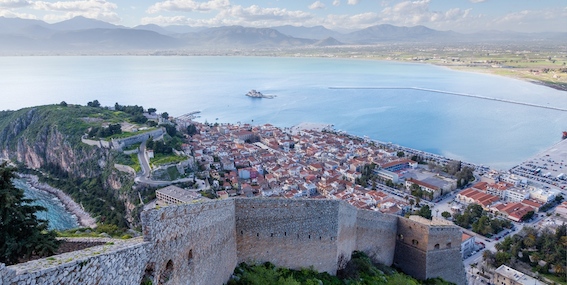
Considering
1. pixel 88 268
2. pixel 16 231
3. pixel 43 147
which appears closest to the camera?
pixel 88 268

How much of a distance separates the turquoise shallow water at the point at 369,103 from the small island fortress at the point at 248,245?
1333 inches

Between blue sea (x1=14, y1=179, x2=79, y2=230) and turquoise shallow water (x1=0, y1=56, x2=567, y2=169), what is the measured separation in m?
33.9

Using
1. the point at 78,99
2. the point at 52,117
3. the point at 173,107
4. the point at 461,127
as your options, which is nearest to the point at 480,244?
the point at 461,127

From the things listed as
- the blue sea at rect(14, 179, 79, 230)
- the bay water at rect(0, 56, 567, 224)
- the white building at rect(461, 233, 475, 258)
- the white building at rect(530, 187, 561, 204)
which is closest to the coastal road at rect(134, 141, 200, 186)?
the blue sea at rect(14, 179, 79, 230)

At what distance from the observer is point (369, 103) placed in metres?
77.2

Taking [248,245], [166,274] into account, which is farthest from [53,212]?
[166,274]

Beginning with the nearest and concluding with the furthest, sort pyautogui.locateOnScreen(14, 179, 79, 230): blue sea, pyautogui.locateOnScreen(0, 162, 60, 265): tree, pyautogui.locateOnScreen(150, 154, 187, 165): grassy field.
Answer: pyautogui.locateOnScreen(0, 162, 60, 265): tree → pyautogui.locateOnScreen(14, 179, 79, 230): blue sea → pyautogui.locateOnScreen(150, 154, 187, 165): grassy field

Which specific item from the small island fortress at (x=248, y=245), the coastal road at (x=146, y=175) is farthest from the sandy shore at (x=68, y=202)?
the small island fortress at (x=248, y=245)

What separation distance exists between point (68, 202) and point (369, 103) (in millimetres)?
60446

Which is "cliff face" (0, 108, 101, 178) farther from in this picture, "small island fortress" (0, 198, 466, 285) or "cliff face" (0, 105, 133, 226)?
"small island fortress" (0, 198, 466, 285)

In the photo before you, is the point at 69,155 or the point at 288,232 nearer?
the point at 288,232

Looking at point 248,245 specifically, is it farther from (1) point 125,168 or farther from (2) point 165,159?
(1) point 125,168

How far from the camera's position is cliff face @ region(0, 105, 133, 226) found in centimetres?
2858

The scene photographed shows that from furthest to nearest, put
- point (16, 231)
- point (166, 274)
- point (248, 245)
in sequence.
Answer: point (248, 245) < point (16, 231) < point (166, 274)
